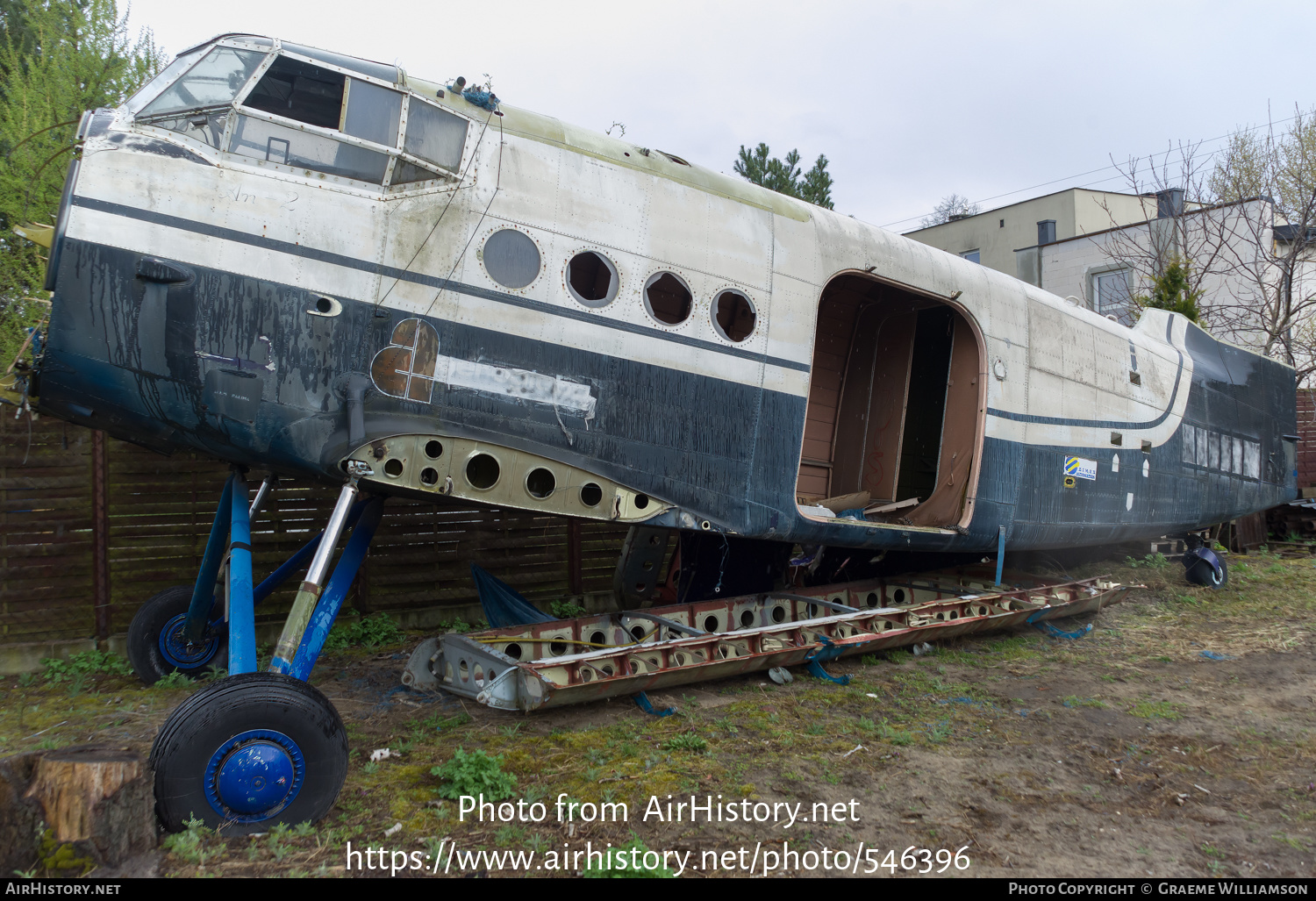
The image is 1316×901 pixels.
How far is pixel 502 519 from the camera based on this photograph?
8.39 m

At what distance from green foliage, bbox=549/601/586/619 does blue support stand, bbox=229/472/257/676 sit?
4.05 m

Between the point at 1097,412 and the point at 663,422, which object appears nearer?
the point at 663,422

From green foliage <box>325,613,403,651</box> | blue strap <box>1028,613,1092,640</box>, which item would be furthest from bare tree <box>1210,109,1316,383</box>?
green foliage <box>325,613,403,651</box>

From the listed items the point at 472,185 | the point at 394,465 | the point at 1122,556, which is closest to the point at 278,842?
the point at 394,465

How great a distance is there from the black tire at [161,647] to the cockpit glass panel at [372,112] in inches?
152

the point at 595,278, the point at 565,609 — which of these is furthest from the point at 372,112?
the point at 565,609

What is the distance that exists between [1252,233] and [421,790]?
2288 cm

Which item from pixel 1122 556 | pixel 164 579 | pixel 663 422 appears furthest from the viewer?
pixel 1122 556

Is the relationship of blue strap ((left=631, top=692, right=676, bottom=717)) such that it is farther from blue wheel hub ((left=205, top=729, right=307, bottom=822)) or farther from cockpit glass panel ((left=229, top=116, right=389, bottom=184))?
cockpit glass panel ((left=229, top=116, right=389, bottom=184))

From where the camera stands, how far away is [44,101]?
11.1 meters

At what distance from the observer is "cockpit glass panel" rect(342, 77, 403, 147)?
434 centimetres

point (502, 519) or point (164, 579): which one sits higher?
point (502, 519)

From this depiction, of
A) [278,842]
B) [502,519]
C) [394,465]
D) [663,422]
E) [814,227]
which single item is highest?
[814,227]

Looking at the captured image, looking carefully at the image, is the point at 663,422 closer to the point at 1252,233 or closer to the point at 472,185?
the point at 472,185
